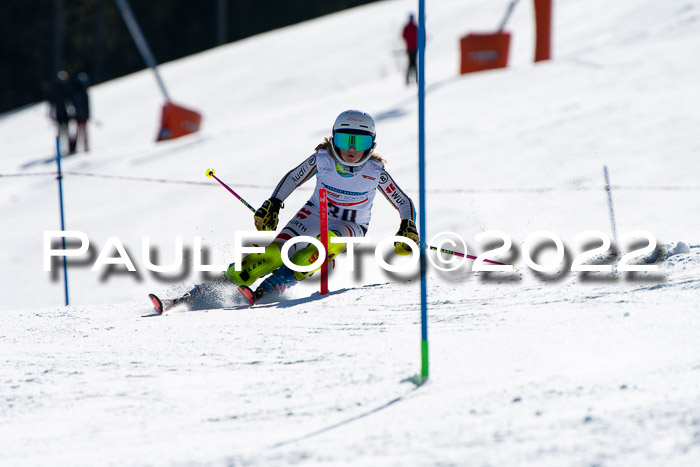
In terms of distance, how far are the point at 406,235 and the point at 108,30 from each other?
33270 millimetres

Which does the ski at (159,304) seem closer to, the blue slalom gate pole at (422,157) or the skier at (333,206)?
the skier at (333,206)

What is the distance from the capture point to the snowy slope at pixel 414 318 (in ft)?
10.7

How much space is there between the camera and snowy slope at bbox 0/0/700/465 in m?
3.26

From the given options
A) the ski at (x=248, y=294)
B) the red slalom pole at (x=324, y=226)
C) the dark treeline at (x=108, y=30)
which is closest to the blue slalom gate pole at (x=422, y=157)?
the red slalom pole at (x=324, y=226)

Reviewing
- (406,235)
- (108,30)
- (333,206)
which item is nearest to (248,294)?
(333,206)

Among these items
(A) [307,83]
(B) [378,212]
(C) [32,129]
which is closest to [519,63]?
(A) [307,83]

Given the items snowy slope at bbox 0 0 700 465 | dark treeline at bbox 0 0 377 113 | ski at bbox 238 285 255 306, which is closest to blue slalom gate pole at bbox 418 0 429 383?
snowy slope at bbox 0 0 700 465

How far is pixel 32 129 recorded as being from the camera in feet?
73.8

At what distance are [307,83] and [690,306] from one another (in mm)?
17455

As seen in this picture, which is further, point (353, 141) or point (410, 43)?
Answer: point (410, 43)

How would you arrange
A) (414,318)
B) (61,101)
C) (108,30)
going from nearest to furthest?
1. (414,318)
2. (61,101)
3. (108,30)

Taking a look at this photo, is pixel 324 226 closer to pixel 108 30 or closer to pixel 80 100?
pixel 80 100

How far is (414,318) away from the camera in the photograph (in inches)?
199

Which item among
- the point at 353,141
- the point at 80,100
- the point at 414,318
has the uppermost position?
the point at 80,100
